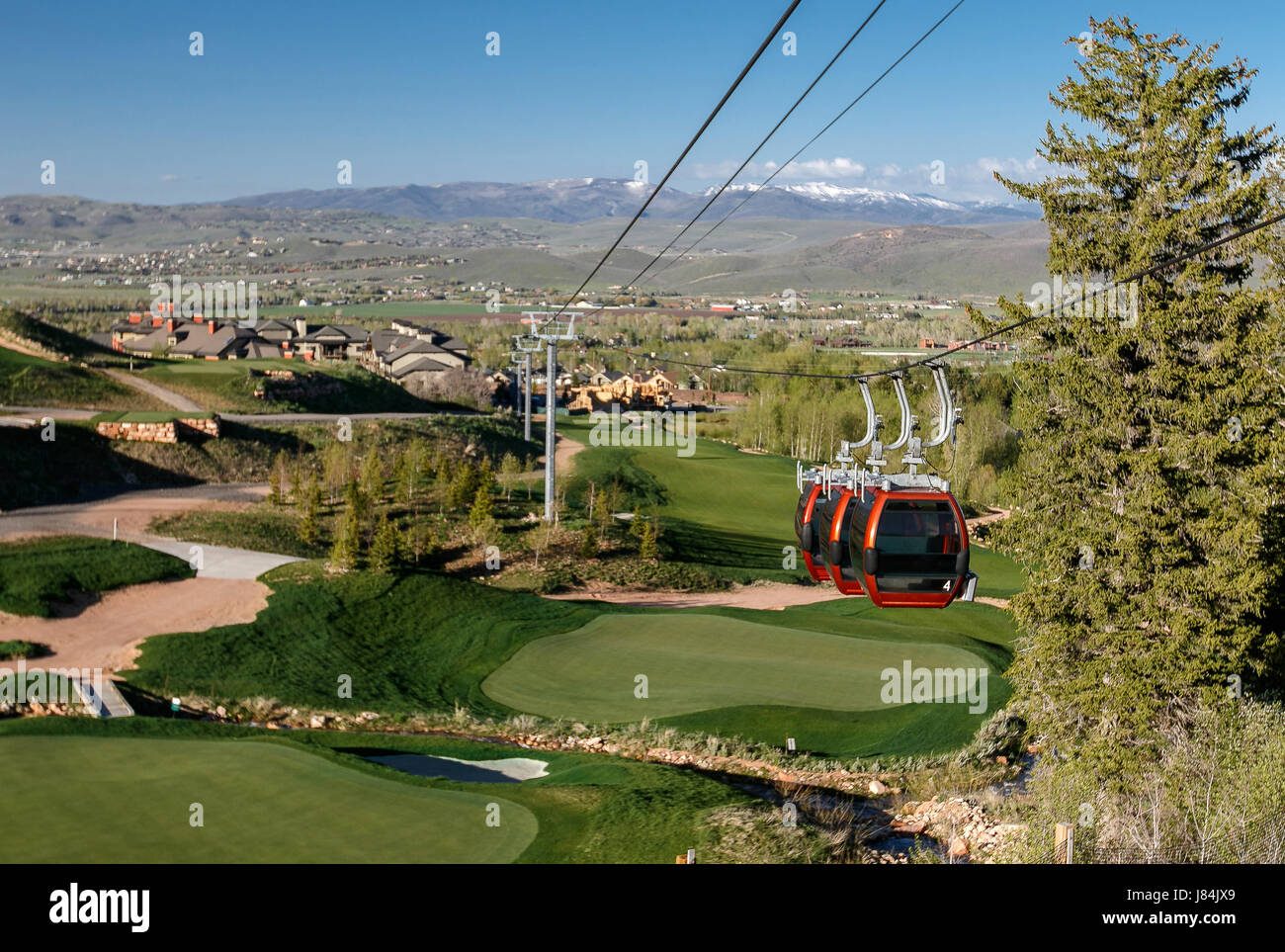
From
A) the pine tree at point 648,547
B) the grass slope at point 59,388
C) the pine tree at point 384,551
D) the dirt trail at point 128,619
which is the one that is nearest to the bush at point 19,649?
the dirt trail at point 128,619

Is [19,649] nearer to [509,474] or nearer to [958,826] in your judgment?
[958,826]

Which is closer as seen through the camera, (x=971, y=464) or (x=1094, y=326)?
(x=1094, y=326)

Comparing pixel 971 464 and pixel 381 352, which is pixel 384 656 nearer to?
pixel 971 464

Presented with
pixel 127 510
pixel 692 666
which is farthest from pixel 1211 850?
pixel 127 510
